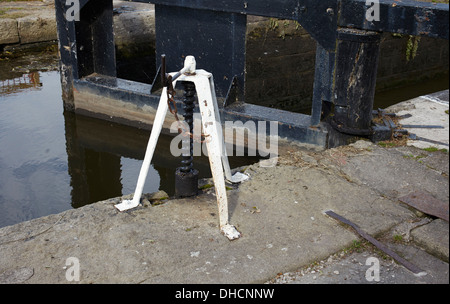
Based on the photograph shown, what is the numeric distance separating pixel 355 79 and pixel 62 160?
11.0 feet

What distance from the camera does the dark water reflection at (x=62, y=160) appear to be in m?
5.47

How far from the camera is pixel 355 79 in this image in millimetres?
5000

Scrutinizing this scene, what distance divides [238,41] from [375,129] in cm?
170

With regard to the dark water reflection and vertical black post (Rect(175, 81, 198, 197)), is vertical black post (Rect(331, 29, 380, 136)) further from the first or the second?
vertical black post (Rect(175, 81, 198, 197))

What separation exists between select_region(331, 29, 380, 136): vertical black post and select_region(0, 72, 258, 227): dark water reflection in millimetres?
1427

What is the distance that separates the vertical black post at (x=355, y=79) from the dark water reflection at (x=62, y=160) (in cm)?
143

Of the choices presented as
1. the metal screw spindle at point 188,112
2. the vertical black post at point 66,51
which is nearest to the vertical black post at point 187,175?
the metal screw spindle at point 188,112

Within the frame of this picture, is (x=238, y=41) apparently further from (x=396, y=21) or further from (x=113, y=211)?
(x=113, y=211)

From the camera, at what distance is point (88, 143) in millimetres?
6848

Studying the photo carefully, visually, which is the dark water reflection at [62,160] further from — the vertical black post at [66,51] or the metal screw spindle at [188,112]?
the metal screw spindle at [188,112]

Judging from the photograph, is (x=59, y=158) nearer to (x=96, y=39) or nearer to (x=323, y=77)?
(x=96, y=39)
